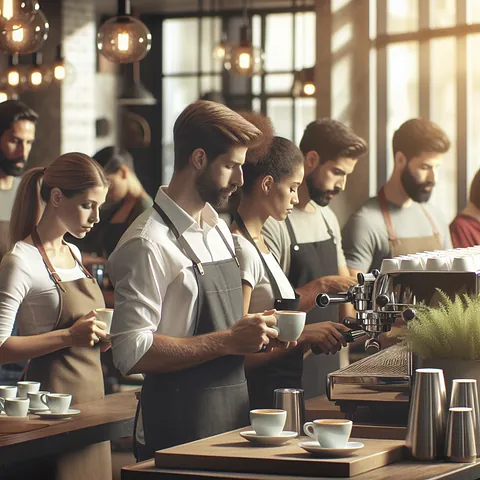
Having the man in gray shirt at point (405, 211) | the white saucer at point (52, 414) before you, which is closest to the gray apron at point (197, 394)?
the white saucer at point (52, 414)

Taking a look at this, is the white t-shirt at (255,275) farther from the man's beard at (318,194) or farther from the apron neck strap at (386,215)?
the apron neck strap at (386,215)

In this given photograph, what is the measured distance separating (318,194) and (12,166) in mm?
1605

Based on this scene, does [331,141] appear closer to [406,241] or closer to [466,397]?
[406,241]

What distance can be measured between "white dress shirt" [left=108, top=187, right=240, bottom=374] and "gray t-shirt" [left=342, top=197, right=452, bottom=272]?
2.57 m

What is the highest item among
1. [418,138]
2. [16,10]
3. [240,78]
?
[240,78]

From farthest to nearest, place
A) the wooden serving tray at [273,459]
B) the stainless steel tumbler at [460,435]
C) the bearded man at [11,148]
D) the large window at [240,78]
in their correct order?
1. the large window at [240,78]
2. the bearded man at [11,148]
3. the stainless steel tumbler at [460,435]
4. the wooden serving tray at [273,459]

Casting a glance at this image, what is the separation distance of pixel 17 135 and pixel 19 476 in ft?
8.06

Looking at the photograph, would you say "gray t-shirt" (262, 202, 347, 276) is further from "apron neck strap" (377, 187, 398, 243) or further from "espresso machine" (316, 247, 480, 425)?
"espresso machine" (316, 247, 480, 425)

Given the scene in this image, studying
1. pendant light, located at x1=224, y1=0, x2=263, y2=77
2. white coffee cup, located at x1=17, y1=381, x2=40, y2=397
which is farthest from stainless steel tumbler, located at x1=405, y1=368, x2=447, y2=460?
pendant light, located at x1=224, y1=0, x2=263, y2=77

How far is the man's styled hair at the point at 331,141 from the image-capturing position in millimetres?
6148

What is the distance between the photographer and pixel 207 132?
4.14 m

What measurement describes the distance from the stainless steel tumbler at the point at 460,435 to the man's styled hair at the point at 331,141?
10.5 feet

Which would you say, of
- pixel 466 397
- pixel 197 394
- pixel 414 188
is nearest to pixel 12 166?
pixel 197 394

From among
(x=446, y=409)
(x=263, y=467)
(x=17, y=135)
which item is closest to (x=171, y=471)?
(x=263, y=467)
